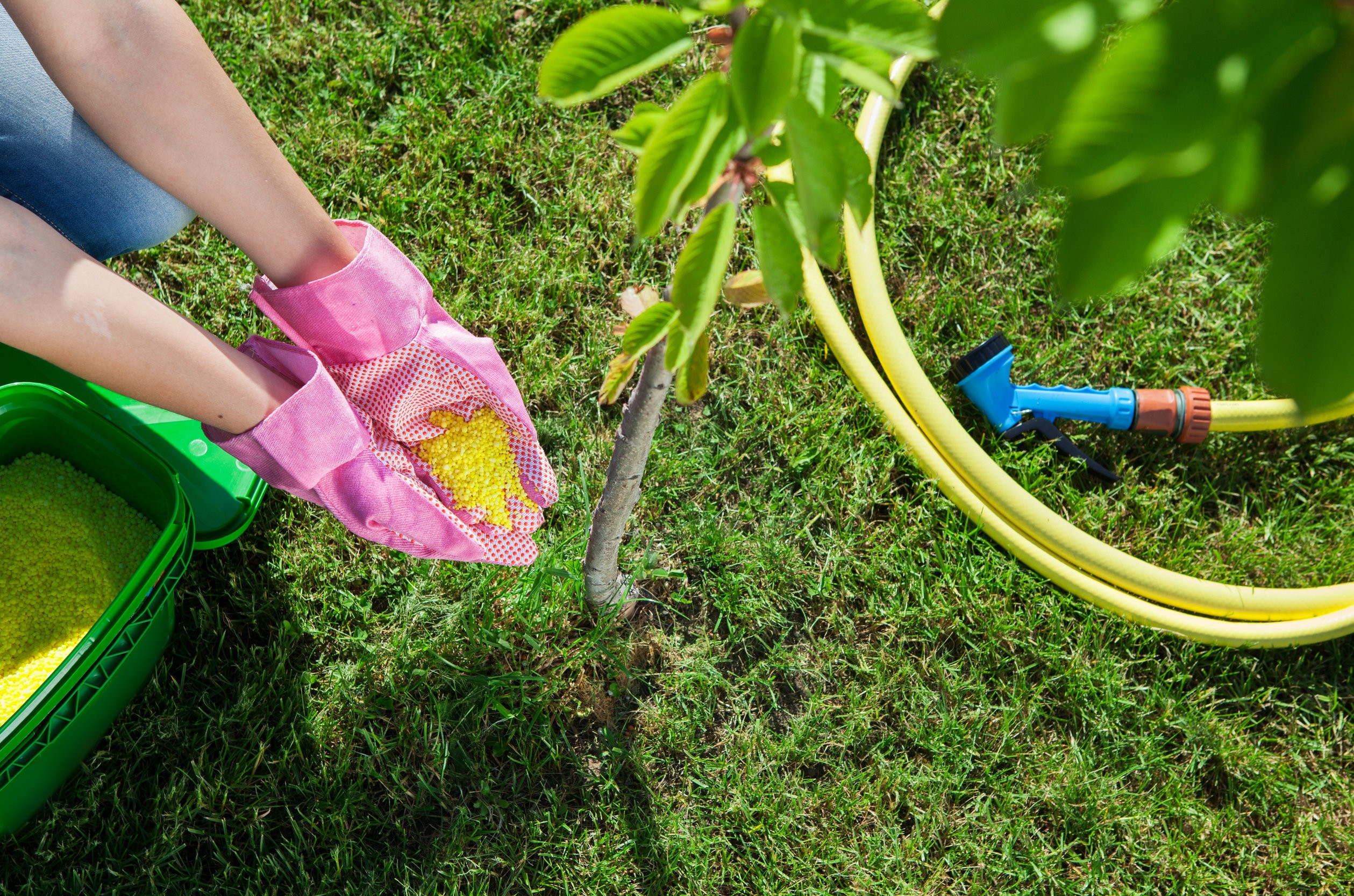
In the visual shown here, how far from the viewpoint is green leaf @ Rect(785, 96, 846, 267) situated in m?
0.59

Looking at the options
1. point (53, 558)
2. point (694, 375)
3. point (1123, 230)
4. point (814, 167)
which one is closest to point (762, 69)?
point (814, 167)

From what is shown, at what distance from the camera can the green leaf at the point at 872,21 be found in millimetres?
587

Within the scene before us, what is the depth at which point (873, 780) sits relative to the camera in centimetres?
187

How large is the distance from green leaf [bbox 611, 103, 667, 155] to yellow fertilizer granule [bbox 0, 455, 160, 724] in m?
1.47

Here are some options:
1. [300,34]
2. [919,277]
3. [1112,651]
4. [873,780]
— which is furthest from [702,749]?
[300,34]

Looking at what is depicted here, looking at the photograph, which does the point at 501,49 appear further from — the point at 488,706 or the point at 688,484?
the point at 488,706

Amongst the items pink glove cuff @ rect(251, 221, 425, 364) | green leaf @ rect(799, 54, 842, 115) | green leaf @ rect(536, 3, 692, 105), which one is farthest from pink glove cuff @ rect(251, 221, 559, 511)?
green leaf @ rect(799, 54, 842, 115)

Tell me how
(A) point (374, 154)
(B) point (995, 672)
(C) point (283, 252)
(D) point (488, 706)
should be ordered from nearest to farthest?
(C) point (283, 252) → (D) point (488, 706) → (B) point (995, 672) → (A) point (374, 154)

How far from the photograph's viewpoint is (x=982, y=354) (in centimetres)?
199

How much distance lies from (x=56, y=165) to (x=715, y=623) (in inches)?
60.1

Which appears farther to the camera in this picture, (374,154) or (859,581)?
(374,154)

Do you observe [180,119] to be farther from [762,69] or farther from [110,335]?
[762,69]

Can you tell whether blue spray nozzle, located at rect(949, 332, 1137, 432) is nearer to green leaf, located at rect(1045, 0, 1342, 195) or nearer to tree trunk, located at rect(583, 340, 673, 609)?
tree trunk, located at rect(583, 340, 673, 609)

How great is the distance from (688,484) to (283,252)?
97cm
